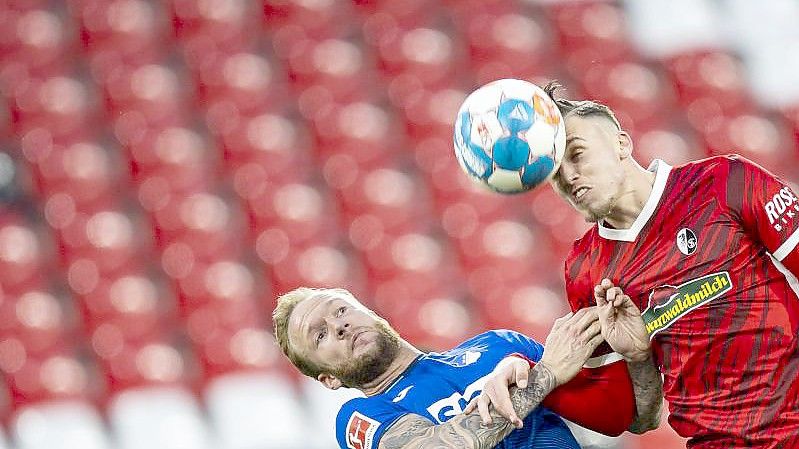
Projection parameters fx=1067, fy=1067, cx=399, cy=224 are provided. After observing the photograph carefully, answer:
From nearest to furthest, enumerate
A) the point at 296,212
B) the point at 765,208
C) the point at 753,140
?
the point at 765,208, the point at 753,140, the point at 296,212

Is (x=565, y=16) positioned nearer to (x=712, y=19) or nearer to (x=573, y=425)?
(x=712, y=19)

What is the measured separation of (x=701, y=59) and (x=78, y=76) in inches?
105

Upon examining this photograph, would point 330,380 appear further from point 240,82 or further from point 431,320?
point 240,82

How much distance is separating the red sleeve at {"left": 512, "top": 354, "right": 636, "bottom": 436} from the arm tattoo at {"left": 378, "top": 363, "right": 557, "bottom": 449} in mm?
110

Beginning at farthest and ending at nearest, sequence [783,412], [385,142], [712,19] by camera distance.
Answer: [385,142]
[712,19]
[783,412]

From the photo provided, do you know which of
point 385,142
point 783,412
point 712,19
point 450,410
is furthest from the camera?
point 385,142

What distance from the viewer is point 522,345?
2137 mm

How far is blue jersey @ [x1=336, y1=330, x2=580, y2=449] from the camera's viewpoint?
2.00 m

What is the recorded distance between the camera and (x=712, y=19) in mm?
4273

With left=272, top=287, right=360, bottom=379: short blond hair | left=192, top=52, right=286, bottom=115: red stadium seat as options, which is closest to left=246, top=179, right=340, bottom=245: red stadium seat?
left=192, top=52, right=286, bottom=115: red stadium seat

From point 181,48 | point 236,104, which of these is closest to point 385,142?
point 236,104

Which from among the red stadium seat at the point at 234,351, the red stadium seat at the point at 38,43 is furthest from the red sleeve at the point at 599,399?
the red stadium seat at the point at 38,43

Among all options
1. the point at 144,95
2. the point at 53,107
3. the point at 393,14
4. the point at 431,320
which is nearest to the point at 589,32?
the point at 393,14

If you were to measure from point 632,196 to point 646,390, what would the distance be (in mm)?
375
